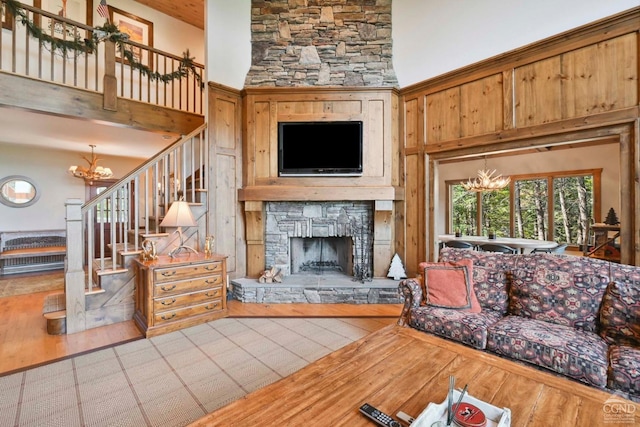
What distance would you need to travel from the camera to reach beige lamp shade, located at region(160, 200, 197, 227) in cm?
329

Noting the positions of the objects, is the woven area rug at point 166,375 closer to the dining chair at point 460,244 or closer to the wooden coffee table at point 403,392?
the wooden coffee table at point 403,392

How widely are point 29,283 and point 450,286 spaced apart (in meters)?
6.74

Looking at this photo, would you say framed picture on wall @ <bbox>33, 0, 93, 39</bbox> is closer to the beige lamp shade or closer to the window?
the beige lamp shade

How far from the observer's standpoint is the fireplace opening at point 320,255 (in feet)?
15.7

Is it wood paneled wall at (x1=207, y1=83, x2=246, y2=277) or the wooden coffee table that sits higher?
Result: wood paneled wall at (x1=207, y1=83, x2=246, y2=277)

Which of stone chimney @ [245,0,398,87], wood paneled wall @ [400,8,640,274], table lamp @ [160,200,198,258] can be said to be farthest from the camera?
stone chimney @ [245,0,398,87]

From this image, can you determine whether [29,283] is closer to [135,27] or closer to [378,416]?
[135,27]

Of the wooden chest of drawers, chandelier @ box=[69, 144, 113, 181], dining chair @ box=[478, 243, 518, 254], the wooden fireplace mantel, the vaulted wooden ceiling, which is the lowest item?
the wooden chest of drawers

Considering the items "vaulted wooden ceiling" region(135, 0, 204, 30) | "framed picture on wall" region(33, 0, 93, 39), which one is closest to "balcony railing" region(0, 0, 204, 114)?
"framed picture on wall" region(33, 0, 93, 39)

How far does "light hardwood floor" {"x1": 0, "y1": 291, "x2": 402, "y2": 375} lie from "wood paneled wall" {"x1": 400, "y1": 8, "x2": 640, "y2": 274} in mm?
1464

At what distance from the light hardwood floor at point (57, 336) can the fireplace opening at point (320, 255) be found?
95cm

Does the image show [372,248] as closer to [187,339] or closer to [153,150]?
[187,339]

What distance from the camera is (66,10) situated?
5207mm

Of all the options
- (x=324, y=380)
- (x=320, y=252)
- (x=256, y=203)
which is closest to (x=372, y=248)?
(x=320, y=252)
